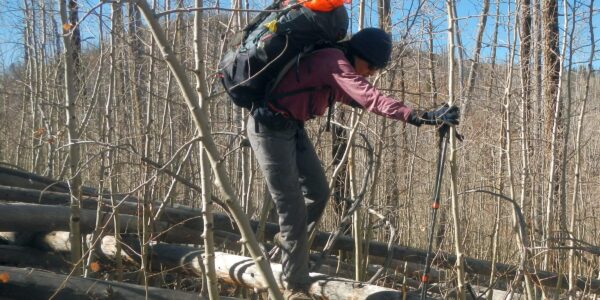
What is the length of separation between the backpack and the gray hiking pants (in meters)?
0.25

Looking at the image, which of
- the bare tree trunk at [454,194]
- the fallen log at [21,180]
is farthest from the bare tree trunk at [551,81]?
the fallen log at [21,180]

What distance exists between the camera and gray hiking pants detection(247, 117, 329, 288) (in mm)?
4004

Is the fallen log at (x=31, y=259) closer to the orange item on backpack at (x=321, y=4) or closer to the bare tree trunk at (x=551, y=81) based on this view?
the orange item on backpack at (x=321, y=4)

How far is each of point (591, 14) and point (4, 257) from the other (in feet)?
17.1

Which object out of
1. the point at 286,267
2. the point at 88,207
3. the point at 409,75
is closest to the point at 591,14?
the point at 409,75

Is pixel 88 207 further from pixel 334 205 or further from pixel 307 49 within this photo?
pixel 307 49

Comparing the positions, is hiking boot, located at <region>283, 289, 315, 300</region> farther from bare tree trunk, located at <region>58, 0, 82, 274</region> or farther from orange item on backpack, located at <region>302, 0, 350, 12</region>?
orange item on backpack, located at <region>302, 0, 350, 12</region>

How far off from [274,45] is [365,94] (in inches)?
23.0

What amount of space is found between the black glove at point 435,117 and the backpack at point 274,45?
29.0 inches

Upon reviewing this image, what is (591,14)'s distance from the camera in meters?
6.01

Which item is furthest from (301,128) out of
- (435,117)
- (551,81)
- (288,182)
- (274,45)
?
(551,81)

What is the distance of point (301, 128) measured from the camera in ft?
13.5

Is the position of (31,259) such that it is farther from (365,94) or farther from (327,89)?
(365,94)

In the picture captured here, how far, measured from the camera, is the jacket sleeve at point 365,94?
126 inches
